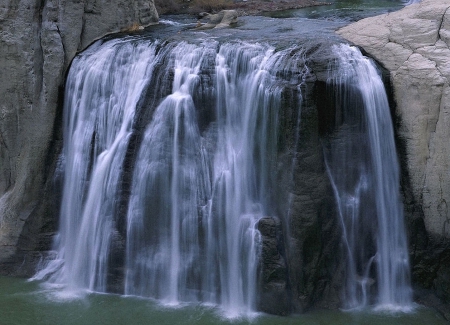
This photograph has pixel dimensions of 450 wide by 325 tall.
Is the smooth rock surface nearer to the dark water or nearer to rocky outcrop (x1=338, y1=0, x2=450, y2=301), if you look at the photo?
rocky outcrop (x1=338, y1=0, x2=450, y2=301)

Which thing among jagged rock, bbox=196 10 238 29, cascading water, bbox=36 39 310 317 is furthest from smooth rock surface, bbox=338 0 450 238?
jagged rock, bbox=196 10 238 29

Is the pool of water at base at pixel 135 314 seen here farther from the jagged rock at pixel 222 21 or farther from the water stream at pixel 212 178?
the jagged rock at pixel 222 21

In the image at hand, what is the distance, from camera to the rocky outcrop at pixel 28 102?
10.6 meters

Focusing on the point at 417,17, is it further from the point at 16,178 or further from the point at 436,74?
the point at 16,178

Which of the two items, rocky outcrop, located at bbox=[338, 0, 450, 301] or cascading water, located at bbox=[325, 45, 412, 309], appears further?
cascading water, located at bbox=[325, 45, 412, 309]

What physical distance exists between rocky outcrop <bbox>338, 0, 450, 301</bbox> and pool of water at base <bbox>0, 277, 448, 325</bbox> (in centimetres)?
85

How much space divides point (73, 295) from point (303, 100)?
4.57 meters

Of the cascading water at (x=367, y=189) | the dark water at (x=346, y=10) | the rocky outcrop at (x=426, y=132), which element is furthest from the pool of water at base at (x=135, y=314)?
the dark water at (x=346, y=10)

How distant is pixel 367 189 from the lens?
9.21 meters

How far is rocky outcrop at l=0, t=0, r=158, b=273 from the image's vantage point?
10.6 metres

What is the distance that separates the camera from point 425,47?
942 cm

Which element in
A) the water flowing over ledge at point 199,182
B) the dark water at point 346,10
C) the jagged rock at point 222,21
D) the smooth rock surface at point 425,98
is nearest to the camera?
the smooth rock surface at point 425,98

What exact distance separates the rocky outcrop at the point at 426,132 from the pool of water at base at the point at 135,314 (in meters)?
0.85

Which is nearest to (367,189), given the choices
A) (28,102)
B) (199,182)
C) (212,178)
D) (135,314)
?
(212,178)
